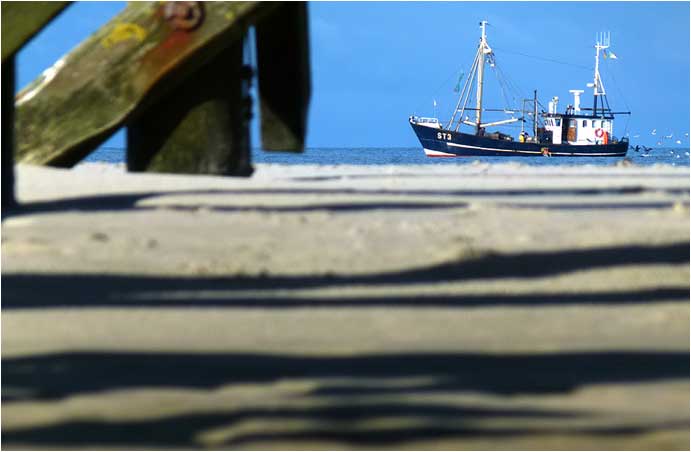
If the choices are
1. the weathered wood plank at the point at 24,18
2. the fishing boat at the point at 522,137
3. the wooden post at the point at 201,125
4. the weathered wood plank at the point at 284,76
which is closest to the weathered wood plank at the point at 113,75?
the wooden post at the point at 201,125

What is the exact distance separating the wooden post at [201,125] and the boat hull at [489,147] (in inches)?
2242

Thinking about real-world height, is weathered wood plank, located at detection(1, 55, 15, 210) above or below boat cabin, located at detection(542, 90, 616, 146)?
below

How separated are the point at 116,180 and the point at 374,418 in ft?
11.6

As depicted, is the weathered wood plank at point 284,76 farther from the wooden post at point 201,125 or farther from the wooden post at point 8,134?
the wooden post at point 8,134

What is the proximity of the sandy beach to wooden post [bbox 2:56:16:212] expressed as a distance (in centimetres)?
10

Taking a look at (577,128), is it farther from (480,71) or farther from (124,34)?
(124,34)

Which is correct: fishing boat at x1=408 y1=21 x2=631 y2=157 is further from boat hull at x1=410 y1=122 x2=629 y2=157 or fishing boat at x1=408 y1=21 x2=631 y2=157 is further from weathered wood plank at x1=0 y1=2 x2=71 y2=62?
weathered wood plank at x1=0 y1=2 x2=71 y2=62

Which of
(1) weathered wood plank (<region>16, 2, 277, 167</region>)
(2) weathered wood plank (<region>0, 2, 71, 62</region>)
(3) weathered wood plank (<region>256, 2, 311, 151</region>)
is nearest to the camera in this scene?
(2) weathered wood plank (<region>0, 2, 71, 62</region>)

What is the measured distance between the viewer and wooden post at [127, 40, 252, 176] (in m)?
5.37

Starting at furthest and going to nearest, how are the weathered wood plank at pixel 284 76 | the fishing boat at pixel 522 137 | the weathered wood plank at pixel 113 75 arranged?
1. the fishing boat at pixel 522 137
2. the weathered wood plank at pixel 284 76
3. the weathered wood plank at pixel 113 75

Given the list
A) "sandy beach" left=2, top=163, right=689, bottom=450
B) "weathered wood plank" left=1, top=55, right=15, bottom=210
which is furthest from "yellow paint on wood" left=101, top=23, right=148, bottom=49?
"sandy beach" left=2, top=163, right=689, bottom=450

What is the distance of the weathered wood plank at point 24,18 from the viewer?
14.4 ft

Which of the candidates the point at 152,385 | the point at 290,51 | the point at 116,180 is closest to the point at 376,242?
the point at 152,385

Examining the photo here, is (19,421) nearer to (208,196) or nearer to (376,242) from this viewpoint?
(376,242)
